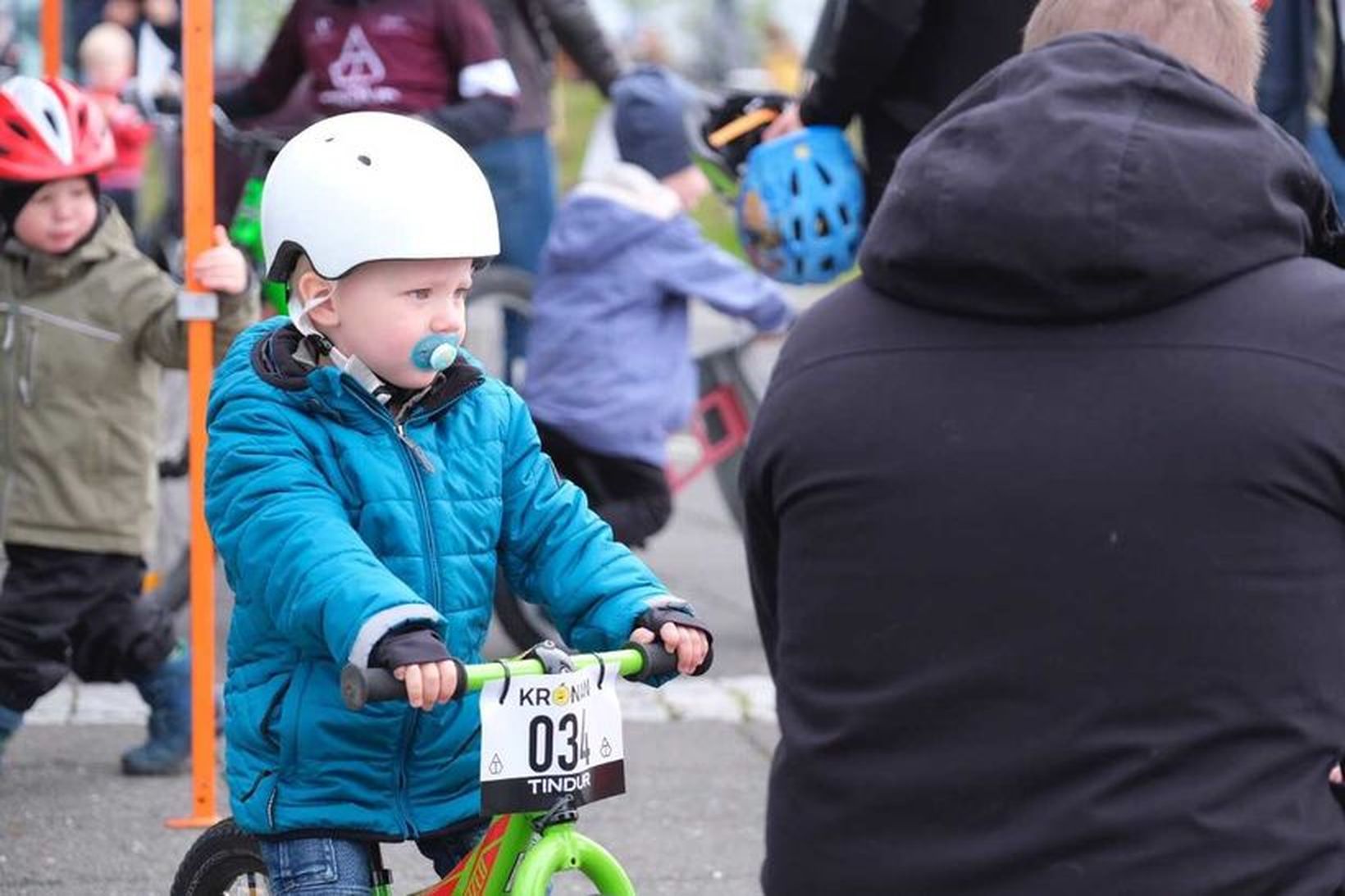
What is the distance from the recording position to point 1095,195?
2430 mm

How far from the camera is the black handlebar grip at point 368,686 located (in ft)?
10.1

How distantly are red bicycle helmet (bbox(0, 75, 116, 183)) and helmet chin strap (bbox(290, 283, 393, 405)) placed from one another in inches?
79.5

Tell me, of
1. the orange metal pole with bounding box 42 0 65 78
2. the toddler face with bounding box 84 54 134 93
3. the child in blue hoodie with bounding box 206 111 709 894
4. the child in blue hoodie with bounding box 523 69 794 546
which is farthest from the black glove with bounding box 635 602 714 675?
the toddler face with bounding box 84 54 134 93

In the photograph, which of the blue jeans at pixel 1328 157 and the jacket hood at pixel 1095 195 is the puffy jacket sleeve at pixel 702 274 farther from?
the jacket hood at pixel 1095 195

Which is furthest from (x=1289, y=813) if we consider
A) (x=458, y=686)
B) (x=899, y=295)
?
(x=458, y=686)

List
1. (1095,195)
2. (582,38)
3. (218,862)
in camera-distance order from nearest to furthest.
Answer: (1095,195) < (218,862) < (582,38)

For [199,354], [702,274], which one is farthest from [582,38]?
[199,354]

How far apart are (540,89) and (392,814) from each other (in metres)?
5.17

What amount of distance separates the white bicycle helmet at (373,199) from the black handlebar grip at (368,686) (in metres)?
0.68

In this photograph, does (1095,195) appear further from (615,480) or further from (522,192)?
(522,192)

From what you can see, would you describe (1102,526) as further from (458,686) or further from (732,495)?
(732,495)

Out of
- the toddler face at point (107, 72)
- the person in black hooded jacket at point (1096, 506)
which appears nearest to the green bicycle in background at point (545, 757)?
the person in black hooded jacket at point (1096, 506)

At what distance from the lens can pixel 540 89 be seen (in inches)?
334

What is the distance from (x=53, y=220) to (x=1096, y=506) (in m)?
3.61
